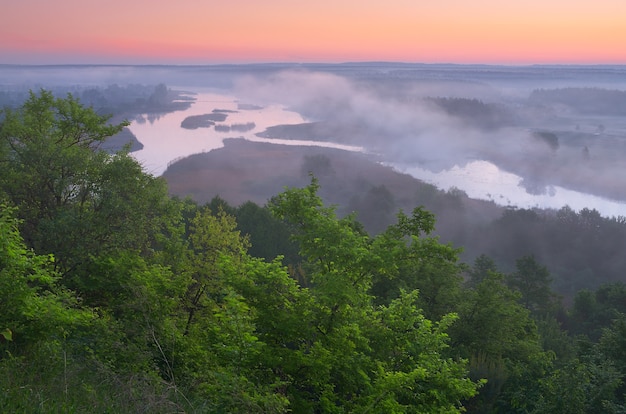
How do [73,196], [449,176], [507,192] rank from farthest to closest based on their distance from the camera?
[449,176]
[507,192]
[73,196]

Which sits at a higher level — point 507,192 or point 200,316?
point 200,316

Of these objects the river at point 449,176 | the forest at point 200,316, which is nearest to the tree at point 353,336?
the forest at point 200,316

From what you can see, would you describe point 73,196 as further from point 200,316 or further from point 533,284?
Answer: point 533,284

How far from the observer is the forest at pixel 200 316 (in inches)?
396

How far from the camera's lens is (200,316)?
60.2ft

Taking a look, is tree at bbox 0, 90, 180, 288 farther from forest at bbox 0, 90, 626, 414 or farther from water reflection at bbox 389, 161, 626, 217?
water reflection at bbox 389, 161, 626, 217

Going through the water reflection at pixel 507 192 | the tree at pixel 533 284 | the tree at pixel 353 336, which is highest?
the tree at pixel 353 336

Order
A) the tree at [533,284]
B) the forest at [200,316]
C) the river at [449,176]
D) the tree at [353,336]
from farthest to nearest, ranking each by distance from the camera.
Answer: the river at [449,176] < the tree at [533,284] < the tree at [353,336] < the forest at [200,316]

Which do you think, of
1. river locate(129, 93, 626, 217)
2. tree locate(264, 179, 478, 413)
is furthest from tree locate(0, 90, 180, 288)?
river locate(129, 93, 626, 217)

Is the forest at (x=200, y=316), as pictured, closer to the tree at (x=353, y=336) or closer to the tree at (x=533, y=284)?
the tree at (x=353, y=336)

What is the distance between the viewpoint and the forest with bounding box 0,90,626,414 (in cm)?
1007

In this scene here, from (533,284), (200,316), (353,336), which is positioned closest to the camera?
(353,336)

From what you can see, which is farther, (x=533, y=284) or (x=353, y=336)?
(x=533, y=284)

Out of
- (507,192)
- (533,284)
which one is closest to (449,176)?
(507,192)
